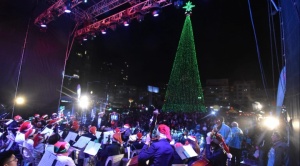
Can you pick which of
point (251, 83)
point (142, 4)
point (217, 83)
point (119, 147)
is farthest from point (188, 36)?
point (251, 83)

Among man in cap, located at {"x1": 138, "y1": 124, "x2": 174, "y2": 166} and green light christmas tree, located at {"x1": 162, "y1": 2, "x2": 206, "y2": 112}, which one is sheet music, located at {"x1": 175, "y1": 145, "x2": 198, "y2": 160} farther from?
green light christmas tree, located at {"x1": 162, "y1": 2, "x2": 206, "y2": 112}

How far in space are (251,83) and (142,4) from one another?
281 ft

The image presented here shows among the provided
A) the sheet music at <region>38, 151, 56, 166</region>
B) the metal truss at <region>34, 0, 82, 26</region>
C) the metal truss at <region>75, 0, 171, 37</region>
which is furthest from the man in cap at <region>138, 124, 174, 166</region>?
the metal truss at <region>34, 0, 82, 26</region>

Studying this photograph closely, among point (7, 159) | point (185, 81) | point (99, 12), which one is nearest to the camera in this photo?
point (7, 159)

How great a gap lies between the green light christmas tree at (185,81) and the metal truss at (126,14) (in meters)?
10.9

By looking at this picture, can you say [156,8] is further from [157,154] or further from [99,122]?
[99,122]

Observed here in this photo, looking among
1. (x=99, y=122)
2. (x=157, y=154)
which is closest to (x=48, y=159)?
(x=157, y=154)

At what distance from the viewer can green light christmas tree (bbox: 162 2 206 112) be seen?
1012 inches

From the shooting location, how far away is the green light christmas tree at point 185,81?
84.3 feet

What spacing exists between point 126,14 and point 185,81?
19462mm

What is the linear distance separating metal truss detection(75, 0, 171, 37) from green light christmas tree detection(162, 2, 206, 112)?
10.9 metres

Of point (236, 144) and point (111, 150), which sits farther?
point (236, 144)

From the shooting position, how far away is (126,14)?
13531 mm

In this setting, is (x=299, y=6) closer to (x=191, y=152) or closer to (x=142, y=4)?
(x=191, y=152)
